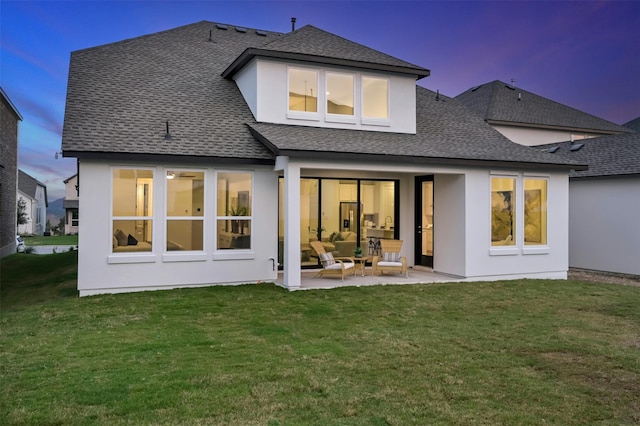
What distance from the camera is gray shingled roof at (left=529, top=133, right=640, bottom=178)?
15447 mm

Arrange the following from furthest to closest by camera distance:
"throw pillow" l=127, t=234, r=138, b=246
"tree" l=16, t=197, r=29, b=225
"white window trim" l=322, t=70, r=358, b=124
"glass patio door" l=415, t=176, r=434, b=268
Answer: "tree" l=16, t=197, r=29, b=225
"glass patio door" l=415, t=176, r=434, b=268
"white window trim" l=322, t=70, r=358, b=124
"throw pillow" l=127, t=234, r=138, b=246

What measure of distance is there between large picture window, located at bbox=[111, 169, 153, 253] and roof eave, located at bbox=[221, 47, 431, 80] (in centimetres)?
438

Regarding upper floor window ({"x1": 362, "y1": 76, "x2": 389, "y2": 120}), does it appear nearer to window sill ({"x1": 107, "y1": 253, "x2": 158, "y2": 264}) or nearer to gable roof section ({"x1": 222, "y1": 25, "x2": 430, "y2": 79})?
gable roof section ({"x1": 222, "y1": 25, "x2": 430, "y2": 79})

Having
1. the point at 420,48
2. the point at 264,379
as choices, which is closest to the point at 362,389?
the point at 264,379

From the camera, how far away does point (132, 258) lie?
35.2 feet

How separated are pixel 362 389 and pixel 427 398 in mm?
697

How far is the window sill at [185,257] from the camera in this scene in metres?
11.1

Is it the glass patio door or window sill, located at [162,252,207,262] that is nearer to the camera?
window sill, located at [162,252,207,262]

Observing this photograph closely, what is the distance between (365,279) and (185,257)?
4710 millimetres

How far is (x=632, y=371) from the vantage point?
18.9 feet

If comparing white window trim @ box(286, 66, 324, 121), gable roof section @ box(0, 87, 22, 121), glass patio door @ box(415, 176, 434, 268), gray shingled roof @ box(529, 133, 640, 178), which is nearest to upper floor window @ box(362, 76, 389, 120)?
white window trim @ box(286, 66, 324, 121)

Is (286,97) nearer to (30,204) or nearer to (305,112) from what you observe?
(305,112)

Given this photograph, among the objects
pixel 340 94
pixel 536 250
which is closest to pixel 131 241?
pixel 340 94

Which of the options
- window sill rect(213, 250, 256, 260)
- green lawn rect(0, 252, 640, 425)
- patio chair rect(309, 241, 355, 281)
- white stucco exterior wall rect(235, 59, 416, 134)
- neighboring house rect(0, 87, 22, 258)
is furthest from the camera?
neighboring house rect(0, 87, 22, 258)
